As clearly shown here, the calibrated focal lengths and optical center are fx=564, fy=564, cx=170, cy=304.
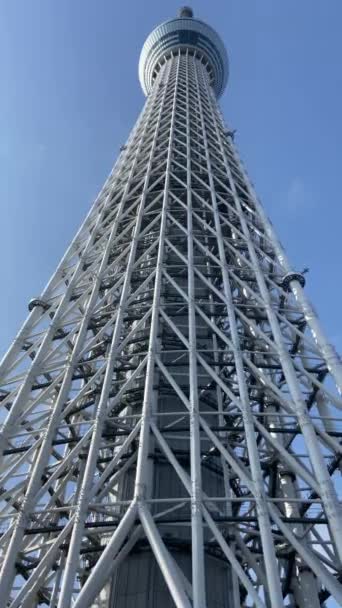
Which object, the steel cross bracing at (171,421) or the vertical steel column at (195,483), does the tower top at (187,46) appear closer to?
the steel cross bracing at (171,421)

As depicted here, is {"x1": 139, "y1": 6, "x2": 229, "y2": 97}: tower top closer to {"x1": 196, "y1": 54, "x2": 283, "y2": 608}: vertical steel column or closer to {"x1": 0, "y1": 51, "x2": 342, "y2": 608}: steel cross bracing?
{"x1": 0, "y1": 51, "x2": 342, "y2": 608}: steel cross bracing

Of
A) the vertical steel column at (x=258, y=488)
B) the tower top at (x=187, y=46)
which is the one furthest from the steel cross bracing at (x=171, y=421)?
the tower top at (x=187, y=46)

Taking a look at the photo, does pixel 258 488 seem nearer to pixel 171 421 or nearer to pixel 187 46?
pixel 171 421

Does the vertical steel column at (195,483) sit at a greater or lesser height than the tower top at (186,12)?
lesser

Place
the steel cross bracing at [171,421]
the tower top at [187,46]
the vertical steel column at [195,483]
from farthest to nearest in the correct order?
the tower top at [187,46]
the steel cross bracing at [171,421]
the vertical steel column at [195,483]

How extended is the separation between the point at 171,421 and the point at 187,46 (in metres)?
56.5

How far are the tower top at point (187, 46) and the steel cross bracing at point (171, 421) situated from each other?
1380 inches

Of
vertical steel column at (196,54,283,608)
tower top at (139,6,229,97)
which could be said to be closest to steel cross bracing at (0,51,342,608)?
vertical steel column at (196,54,283,608)

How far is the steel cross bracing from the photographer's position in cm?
1390

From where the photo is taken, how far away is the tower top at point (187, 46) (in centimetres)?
6544

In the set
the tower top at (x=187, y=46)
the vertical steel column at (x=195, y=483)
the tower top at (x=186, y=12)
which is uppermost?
the tower top at (x=186, y=12)

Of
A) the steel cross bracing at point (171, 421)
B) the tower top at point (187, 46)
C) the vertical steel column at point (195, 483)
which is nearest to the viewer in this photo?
the vertical steel column at point (195, 483)

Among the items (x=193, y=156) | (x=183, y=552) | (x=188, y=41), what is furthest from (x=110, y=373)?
(x=188, y=41)

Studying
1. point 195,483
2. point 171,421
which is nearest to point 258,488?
point 195,483
